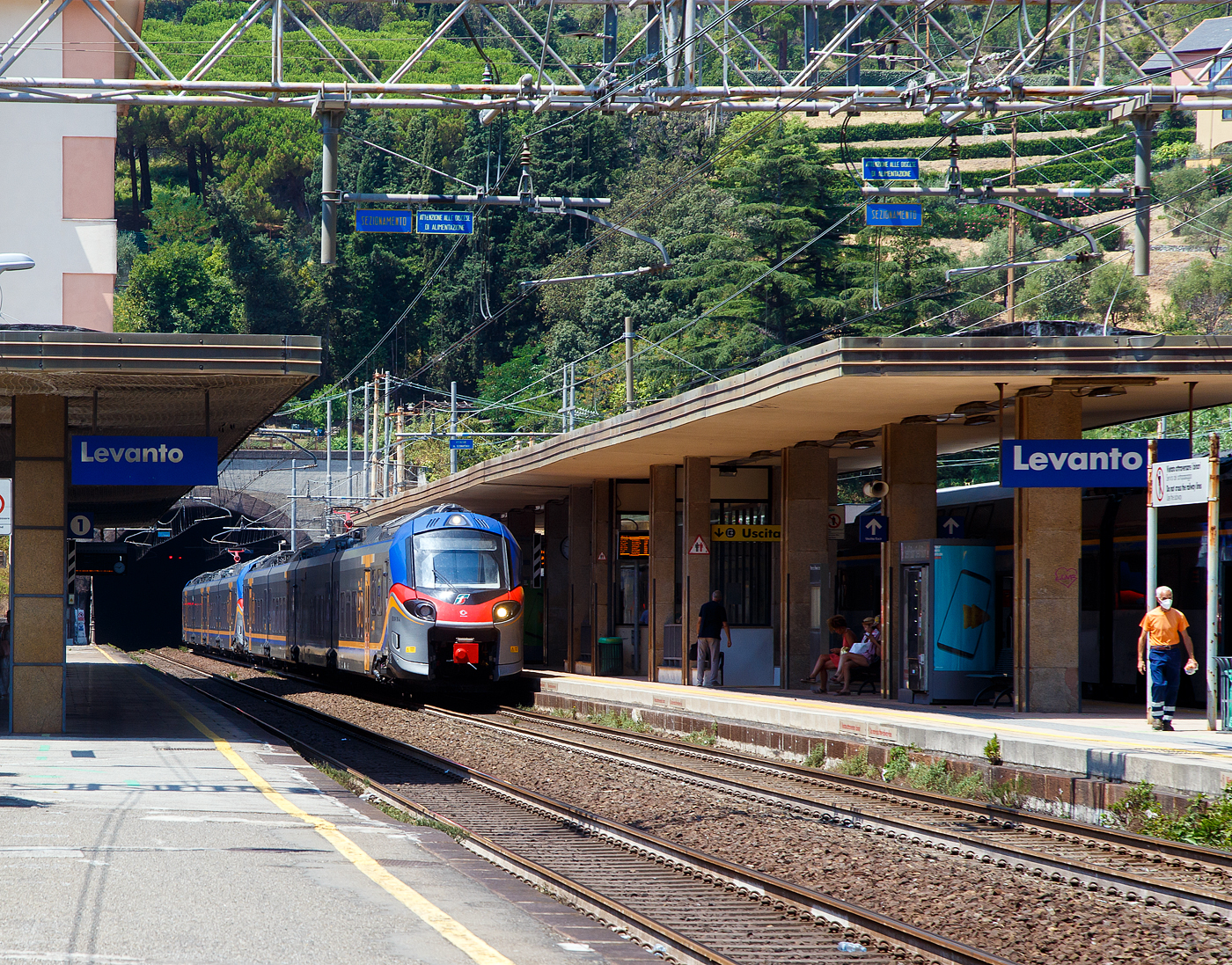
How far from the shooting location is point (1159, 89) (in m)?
14.6

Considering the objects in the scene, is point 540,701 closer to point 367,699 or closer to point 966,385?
point 367,699

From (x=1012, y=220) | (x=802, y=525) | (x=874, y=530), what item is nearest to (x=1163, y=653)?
(x=874, y=530)

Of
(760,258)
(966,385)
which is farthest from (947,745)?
(760,258)

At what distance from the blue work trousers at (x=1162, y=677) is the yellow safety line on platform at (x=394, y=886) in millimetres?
9000

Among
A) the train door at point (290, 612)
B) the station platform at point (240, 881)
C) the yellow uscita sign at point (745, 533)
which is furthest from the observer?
the train door at point (290, 612)

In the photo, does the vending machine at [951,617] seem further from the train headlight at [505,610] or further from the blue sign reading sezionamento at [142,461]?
the blue sign reading sezionamento at [142,461]

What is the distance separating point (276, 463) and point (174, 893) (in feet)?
215

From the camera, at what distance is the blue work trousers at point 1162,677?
14930 mm

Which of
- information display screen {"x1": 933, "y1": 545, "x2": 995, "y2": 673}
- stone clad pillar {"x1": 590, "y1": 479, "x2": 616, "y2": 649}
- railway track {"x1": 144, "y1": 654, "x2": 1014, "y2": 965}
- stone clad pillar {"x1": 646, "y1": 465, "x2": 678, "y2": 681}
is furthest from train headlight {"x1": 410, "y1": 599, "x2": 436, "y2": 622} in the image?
information display screen {"x1": 933, "y1": 545, "x2": 995, "y2": 673}

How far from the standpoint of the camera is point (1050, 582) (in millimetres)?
17734

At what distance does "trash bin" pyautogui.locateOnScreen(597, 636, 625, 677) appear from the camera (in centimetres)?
3016

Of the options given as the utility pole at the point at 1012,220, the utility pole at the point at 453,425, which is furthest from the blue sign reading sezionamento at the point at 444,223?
the utility pole at the point at 453,425

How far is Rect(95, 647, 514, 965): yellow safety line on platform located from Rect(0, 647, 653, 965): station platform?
2 cm

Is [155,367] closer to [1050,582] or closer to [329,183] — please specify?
[329,183]
